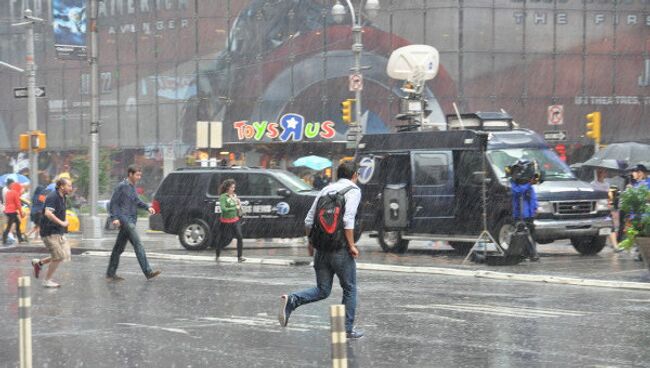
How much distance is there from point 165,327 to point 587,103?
1627 inches

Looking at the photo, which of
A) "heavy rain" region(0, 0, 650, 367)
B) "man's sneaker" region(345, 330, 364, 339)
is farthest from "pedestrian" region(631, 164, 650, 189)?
"man's sneaker" region(345, 330, 364, 339)

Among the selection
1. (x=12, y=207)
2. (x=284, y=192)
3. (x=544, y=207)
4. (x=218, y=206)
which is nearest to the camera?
(x=544, y=207)

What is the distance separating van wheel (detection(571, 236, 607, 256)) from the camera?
70.5 ft

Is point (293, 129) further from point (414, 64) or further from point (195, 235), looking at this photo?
point (195, 235)

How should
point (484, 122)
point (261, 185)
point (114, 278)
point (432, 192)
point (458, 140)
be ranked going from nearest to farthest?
point (114, 278) < point (458, 140) < point (432, 192) < point (484, 122) < point (261, 185)

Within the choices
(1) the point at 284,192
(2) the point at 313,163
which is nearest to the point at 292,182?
(1) the point at 284,192

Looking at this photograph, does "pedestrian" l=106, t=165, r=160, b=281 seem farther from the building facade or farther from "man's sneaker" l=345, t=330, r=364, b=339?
the building facade

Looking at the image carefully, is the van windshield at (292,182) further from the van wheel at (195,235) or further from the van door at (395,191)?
the van door at (395,191)

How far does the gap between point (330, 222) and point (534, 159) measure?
12097 millimetres

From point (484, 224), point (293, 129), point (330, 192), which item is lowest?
point (484, 224)

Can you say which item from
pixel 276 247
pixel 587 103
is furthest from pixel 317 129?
pixel 276 247

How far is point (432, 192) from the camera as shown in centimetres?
2211

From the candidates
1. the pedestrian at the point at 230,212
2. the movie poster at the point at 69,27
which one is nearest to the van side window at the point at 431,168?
the pedestrian at the point at 230,212

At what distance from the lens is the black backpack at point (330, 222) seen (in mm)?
10266
